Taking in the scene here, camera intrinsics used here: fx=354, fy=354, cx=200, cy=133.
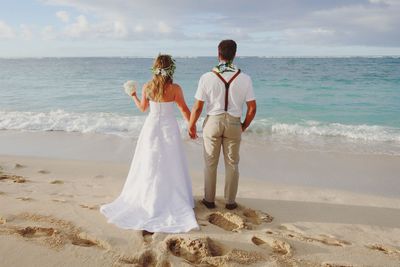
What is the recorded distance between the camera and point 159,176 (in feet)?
14.3

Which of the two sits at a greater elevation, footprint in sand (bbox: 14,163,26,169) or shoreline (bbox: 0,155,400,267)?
shoreline (bbox: 0,155,400,267)

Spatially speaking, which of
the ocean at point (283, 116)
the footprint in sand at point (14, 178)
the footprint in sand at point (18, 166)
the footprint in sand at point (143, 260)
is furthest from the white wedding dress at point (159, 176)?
the ocean at point (283, 116)

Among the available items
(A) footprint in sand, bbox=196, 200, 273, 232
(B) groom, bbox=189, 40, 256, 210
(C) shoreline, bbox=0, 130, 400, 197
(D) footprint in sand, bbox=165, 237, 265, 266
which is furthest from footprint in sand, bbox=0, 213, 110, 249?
(C) shoreline, bbox=0, 130, 400, 197

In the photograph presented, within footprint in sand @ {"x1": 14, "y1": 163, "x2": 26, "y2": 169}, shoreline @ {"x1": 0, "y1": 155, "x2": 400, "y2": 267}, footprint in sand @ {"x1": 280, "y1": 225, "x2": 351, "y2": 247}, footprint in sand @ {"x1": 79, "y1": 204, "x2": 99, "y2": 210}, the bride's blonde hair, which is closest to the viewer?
shoreline @ {"x1": 0, "y1": 155, "x2": 400, "y2": 267}

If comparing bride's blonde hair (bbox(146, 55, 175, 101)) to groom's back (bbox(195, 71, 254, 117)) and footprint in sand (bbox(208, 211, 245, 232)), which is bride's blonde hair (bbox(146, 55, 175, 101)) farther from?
footprint in sand (bbox(208, 211, 245, 232))

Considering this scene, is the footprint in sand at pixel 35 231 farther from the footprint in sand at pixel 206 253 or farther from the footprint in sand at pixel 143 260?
the footprint in sand at pixel 206 253

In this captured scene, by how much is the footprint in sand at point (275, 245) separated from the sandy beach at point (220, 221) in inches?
0.4

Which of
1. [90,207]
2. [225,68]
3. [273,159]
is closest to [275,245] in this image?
[225,68]

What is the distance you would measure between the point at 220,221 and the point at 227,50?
207cm

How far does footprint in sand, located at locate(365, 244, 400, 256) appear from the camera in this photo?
3.72 metres

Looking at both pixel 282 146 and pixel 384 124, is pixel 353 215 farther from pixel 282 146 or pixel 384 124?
pixel 384 124

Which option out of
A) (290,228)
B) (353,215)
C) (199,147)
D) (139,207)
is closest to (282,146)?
(199,147)

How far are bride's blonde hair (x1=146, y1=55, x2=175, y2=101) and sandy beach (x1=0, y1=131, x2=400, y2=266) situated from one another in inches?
63.2

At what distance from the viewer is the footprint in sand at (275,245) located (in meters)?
3.64
